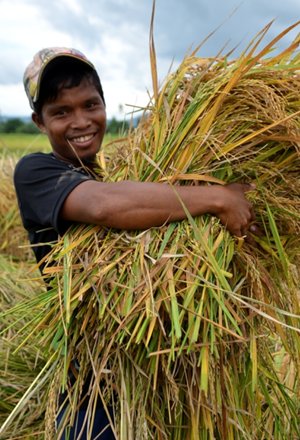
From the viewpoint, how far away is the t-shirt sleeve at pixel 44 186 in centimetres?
169

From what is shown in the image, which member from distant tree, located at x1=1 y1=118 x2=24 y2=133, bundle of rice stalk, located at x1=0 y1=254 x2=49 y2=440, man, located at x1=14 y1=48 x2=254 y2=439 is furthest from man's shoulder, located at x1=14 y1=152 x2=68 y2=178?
distant tree, located at x1=1 y1=118 x2=24 y2=133

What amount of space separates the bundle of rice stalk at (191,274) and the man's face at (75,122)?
302mm

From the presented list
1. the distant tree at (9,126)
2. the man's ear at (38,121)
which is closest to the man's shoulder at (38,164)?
the man's ear at (38,121)

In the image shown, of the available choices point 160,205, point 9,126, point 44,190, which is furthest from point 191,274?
point 9,126

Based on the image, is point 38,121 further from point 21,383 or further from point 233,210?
point 21,383

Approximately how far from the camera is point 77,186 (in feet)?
5.50

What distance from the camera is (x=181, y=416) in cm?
163

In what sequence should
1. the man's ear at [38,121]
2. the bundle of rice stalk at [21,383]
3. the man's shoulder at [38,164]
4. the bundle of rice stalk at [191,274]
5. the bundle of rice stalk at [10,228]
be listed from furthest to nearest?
the bundle of rice stalk at [10,228], the bundle of rice stalk at [21,383], the man's ear at [38,121], the man's shoulder at [38,164], the bundle of rice stalk at [191,274]

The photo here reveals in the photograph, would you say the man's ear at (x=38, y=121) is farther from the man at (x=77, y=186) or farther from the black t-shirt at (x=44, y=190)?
the black t-shirt at (x=44, y=190)

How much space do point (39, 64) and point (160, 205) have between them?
0.72 m

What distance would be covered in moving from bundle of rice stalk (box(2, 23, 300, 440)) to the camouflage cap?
0.42 meters

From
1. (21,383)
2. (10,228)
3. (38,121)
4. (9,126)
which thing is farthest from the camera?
(9,126)

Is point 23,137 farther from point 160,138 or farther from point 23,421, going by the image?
point 160,138

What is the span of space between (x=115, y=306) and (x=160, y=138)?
1.49 feet
